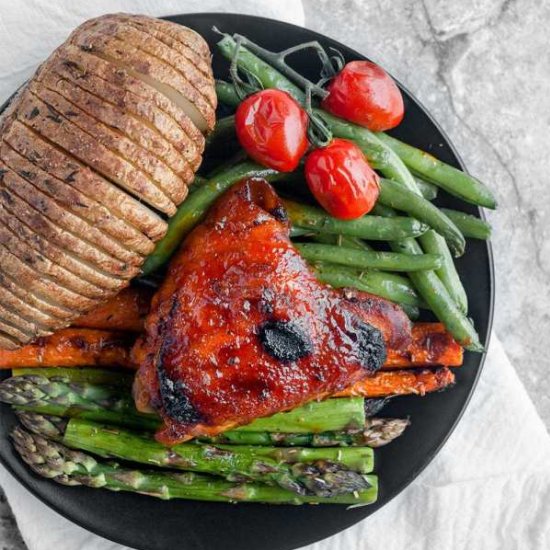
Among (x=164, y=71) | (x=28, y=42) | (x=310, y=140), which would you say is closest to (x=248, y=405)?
(x=310, y=140)

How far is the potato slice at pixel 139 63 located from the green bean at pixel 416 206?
894 millimetres

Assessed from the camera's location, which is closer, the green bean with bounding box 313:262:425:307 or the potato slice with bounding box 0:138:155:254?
the potato slice with bounding box 0:138:155:254

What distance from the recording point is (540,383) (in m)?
4.25

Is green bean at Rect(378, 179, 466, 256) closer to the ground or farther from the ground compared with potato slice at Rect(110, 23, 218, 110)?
closer to the ground

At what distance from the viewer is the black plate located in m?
3.71

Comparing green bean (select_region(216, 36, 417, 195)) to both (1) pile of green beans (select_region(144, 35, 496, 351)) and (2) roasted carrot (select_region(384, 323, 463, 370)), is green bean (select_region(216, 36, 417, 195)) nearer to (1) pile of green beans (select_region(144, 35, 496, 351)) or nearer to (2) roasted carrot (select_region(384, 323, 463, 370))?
(1) pile of green beans (select_region(144, 35, 496, 351))

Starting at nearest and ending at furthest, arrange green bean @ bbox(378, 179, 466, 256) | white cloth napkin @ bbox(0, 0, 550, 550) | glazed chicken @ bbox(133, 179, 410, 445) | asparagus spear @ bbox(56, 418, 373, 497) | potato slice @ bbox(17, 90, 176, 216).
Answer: potato slice @ bbox(17, 90, 176, 216) < glazed chicken @ bbox(133, 179, 410, 445) < green bean @ bbox(378, 179, 466, 256) < asparagus spear @ bbox(56, 418, 373, 497) < white cloth napkin @ bbox(0, 0, 550, 550)

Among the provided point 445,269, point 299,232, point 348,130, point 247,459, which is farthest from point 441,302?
point 247,459

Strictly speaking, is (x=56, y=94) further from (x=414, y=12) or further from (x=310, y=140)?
(x=414, y=12)

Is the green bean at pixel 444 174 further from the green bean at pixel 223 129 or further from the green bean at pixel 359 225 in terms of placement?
the green bean at pixel 223 129

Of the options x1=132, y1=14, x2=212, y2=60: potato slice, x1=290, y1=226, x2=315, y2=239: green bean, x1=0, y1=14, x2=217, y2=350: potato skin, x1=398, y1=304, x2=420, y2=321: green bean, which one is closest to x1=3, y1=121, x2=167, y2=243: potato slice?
x1=0, y1=14, x2=217, y2=350: potato skin

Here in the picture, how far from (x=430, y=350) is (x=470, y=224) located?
594mm

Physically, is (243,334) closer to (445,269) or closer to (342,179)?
(342,179)

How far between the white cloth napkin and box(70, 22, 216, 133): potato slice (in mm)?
923
